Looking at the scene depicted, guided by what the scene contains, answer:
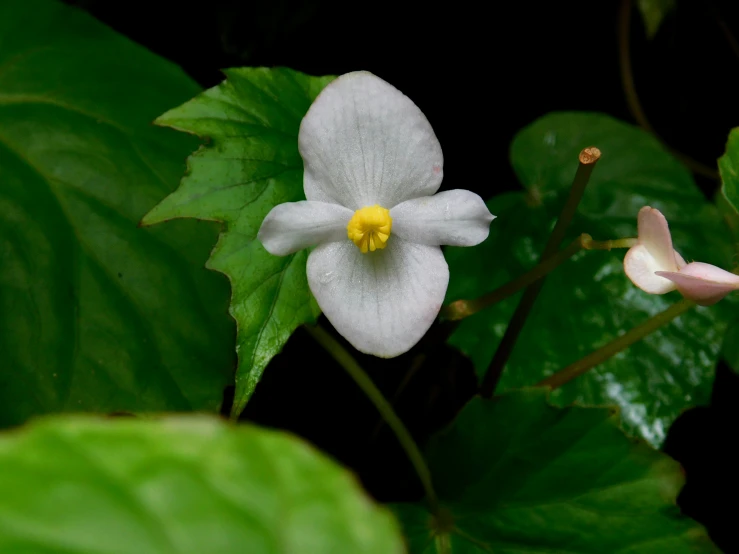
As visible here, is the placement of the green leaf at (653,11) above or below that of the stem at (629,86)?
above

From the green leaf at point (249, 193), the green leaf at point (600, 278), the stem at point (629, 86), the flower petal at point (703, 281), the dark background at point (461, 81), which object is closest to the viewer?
the flower petal at point (703, 281)

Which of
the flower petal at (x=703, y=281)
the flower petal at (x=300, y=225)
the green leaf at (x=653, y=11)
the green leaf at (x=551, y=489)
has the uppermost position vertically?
the green leaf at (x=653, y=11)

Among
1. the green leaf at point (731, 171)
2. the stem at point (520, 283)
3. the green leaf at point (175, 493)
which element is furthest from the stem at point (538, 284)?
the green leaf at point (175, 493)

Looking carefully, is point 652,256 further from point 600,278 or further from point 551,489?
point 600,278

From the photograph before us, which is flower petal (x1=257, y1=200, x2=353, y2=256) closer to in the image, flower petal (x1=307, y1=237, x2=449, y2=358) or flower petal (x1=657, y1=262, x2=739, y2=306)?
flower petal (x1=307, y1=237, x2=449, y2=358)

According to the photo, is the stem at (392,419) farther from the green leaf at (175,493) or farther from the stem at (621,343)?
the green leaf at (175,493)

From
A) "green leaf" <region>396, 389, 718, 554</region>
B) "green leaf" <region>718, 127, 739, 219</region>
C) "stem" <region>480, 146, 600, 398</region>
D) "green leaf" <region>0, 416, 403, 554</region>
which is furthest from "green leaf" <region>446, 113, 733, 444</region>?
"green leaf" <region>0, 416, 403, 554</region>

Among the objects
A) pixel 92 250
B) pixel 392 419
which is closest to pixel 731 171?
pixel 392 419
